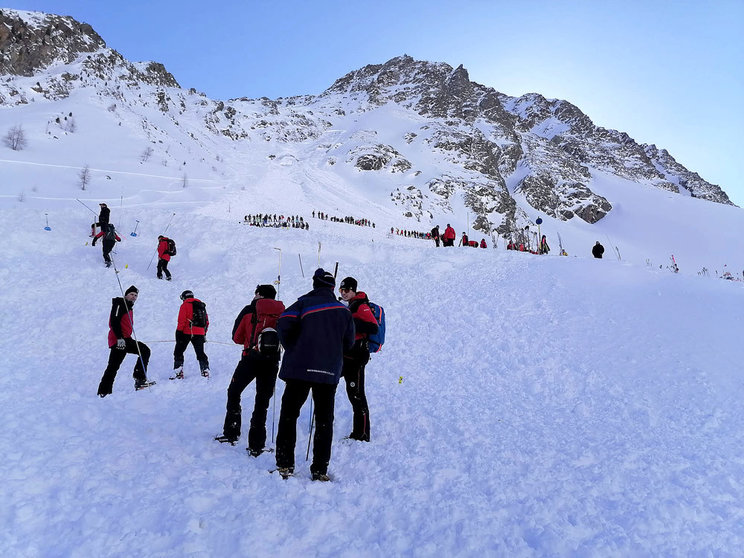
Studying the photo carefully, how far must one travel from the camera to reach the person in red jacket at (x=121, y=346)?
655cm

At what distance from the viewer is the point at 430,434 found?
566 cm

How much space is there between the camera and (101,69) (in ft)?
205

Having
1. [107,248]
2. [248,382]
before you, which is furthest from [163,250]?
[248,382]

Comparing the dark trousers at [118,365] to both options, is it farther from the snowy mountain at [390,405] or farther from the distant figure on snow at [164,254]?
the distant figure on snow at [164,254]

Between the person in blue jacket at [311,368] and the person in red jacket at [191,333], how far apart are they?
14.3 ft

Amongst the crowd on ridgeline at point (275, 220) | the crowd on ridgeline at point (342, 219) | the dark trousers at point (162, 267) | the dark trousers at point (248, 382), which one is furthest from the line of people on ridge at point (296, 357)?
the crowd on ridgeline at point (342, 219)

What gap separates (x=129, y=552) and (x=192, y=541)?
39 centimetres

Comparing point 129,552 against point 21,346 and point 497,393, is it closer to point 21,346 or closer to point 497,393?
point 497,393

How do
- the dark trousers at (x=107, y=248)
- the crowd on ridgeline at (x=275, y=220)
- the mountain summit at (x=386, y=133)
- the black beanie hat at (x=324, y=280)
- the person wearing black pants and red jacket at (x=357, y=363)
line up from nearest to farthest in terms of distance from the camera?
the black beanie hat at (x=324, y=280) < the person wearing black pants and red jacket at (x=357, y=363) < the dark trousers at (x=107, y=248) < the crowd on ridgeline at (x=275, y=220) < the mountain summit at (x=386, y=133)

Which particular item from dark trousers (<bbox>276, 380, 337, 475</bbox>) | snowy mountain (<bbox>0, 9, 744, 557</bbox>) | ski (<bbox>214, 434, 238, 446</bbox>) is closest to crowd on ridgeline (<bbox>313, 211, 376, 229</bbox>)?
snowy mountain (<bbox>0, 9, 744, 557</bbox>)

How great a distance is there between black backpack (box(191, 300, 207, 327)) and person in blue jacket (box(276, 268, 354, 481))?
4.70 metres

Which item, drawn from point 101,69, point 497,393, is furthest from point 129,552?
point 101,69

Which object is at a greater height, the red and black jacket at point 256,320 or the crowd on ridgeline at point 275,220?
the crowd on ridgeline at point 275,220

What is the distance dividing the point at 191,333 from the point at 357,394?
4274 millimetres
